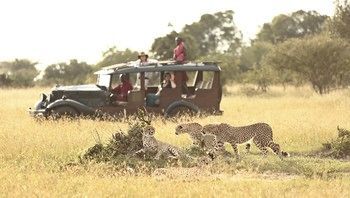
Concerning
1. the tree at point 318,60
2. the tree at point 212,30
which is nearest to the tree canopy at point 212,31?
the tree at point 212,30

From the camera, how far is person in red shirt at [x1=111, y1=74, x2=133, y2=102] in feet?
60.7

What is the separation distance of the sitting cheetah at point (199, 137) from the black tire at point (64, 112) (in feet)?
19.7

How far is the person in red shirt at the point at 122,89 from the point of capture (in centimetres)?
1852

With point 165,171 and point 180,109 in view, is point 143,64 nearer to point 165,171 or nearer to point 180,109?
point 180,109

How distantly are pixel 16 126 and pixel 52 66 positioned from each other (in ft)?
163

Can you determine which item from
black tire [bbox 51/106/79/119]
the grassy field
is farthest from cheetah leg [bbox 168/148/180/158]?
black tire [bbox 51/106/79/119]

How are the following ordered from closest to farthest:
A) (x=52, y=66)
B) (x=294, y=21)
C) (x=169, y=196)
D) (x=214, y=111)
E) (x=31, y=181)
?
(x=169, y=196)
(x=31, y=181)
(x=214, y=111)
(x=52, y=66)
(x=294, y=21)

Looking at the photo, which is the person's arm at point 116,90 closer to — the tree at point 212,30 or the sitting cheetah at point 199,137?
the sitting cheetah at point 199,137

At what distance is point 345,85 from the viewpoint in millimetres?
42906

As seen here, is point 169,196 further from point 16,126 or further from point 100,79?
point 100,79

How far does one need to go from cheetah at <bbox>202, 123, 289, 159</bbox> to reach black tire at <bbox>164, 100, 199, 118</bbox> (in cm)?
607

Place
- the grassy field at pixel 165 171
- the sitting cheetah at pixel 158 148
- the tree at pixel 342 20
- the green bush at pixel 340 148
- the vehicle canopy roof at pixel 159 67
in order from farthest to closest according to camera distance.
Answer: the tree at pixel 342 20
the vehicle canopy roof at pixel 159 67
the green bush at pixel 340 148
the sitting cheetah at pixel 158 148
the grassy field at pixel 165 171

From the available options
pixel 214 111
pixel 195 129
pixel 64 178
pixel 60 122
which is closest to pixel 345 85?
pixel 214 111

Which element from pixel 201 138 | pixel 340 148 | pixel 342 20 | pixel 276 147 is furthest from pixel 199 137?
pixel 342 20
